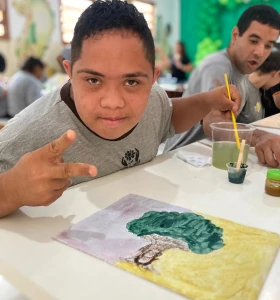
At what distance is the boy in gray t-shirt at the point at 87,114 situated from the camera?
25.1 inches

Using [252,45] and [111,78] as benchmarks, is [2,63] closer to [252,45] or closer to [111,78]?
[252,45]

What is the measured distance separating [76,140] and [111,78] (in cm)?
25

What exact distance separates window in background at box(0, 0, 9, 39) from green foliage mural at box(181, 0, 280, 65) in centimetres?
389

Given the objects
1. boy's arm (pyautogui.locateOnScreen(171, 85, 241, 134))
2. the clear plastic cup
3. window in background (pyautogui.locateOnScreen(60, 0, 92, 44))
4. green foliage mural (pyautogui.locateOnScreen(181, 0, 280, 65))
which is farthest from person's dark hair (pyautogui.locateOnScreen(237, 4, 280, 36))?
green foliage mural (pyautogui.locateOnScreen(181, 0, 280, 65))

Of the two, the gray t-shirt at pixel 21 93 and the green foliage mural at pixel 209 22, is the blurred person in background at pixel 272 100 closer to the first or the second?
the gray t-shirt at pixel 21 93

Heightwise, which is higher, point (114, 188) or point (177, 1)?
point (177, 1)

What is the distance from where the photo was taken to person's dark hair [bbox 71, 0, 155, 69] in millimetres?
773

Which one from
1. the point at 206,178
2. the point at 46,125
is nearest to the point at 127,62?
the point at 46,125

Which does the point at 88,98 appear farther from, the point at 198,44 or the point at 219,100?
the point at 198,44

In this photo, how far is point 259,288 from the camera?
0.49 m

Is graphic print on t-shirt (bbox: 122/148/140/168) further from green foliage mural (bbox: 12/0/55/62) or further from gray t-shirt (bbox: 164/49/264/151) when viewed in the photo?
green foliage mural (bbox: 12/0/55/62)

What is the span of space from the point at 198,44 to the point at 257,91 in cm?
565

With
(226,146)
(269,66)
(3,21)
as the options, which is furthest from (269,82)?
(3,21)

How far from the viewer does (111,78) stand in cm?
76
